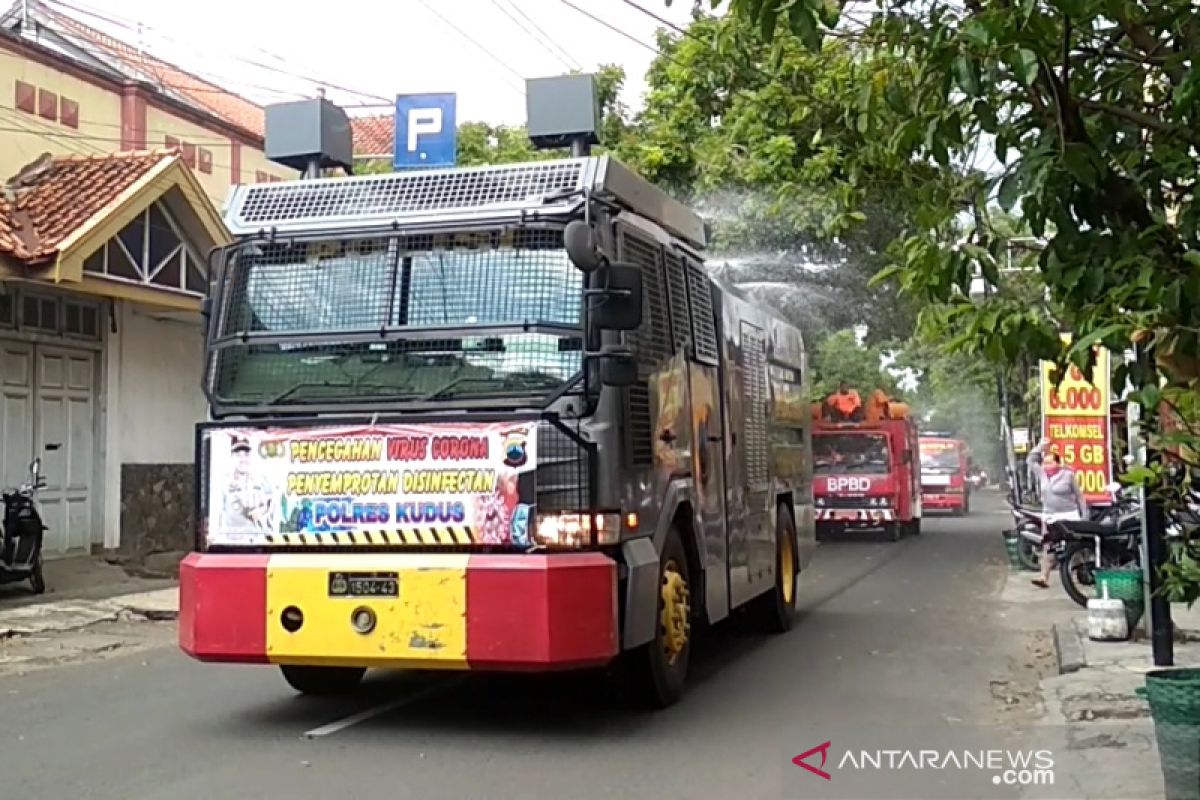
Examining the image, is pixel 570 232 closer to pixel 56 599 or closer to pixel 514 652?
pixel 514 652

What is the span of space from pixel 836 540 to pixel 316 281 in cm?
1929

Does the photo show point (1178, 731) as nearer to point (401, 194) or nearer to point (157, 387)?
point (401, 194)

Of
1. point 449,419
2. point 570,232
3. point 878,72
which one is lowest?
point 449,419

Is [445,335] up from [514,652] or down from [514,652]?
up

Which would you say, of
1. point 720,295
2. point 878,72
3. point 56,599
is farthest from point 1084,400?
point 56,599

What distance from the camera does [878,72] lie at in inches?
251

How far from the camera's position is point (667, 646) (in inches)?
303

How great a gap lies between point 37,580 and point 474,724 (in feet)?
24.5

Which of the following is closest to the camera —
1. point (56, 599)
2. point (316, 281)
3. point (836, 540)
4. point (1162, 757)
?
point (1162, 757)

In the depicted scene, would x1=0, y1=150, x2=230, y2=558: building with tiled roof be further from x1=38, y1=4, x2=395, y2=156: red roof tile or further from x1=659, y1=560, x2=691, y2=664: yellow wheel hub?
x1=659, y1=560, x2=691, y2=664: yellow wheel hub

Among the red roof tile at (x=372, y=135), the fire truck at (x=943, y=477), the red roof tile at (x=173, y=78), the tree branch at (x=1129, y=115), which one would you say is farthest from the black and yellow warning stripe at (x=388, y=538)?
the fire truck at (x=943, y=477)

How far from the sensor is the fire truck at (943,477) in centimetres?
3931

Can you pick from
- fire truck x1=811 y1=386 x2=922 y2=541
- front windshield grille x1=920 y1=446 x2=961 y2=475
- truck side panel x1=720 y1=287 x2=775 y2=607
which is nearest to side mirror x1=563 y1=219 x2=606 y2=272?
truck side panel x1=720 y1=287 x2=775 y2=607

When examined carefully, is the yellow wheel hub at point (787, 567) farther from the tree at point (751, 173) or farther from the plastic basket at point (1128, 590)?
the tree at point (751, 173)
